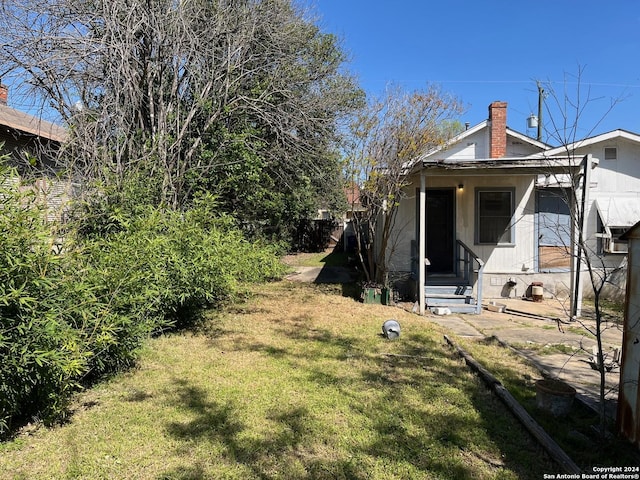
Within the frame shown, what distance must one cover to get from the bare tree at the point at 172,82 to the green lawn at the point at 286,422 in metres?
3.67

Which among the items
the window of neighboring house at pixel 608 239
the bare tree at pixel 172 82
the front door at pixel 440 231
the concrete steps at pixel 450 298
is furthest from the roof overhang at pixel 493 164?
the bare tree at pixel 172 82

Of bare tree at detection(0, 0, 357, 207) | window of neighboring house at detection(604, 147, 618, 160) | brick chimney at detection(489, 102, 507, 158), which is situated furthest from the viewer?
brick chimney at detection(489, 102, 507, 158)

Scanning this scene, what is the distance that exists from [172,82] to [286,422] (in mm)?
7059

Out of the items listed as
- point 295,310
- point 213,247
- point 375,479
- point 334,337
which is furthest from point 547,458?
point 295,310

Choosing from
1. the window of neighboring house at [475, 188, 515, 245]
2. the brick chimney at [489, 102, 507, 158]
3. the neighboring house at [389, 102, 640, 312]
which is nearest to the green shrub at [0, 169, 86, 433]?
the neighboring house at [389, 102, 640, 312]

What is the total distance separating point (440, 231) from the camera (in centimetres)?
955

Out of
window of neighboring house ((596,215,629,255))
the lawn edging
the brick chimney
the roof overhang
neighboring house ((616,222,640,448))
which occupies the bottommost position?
the lawn edging

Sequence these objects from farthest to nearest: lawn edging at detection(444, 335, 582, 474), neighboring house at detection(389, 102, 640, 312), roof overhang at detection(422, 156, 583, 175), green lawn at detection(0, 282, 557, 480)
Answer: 1. neighboring house at detection(389, 102, 640, 312)
2. roof overhang at detection(422, 156, 583, 175)
3. green lawn at detection(0, 282, 557, 480)
4. lawn edging at detection(444, 335, 582, 474)

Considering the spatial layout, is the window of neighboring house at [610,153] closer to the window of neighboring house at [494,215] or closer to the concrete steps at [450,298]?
the window of neighboring house at [494,215]

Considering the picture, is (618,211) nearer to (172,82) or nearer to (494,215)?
(494,215)

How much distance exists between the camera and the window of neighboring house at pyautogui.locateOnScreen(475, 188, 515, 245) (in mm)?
9195

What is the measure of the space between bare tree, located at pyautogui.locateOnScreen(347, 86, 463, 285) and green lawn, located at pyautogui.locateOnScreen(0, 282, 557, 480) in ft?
12.4

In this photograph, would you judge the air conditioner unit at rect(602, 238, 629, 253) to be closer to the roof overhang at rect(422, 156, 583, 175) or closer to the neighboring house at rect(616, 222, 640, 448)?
the roof overhang at rect(422, 156, 583, 175)

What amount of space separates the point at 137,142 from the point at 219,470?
6.34 metres
